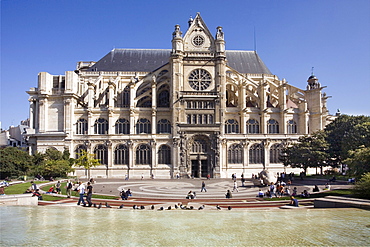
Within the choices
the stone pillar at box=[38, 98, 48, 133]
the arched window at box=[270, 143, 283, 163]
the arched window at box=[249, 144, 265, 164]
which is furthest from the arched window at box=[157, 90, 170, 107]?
the arched window at box=[270, 143, 283, 163]

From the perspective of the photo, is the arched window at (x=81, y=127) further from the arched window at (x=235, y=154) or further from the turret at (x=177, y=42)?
the arched window at (x=235, y=154)

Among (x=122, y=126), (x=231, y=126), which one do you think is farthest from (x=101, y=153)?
(x=231, y=126)

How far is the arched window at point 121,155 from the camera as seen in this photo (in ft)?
182

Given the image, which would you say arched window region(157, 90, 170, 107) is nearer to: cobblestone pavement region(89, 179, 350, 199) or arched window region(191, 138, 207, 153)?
arched window region(191, 138, 207, 153)

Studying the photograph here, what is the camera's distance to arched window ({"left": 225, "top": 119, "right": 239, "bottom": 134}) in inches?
2315

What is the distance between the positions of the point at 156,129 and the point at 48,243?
145 feet

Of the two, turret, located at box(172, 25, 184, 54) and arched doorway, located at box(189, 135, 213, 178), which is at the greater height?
turret, located at box(172, 25, 184, 54)

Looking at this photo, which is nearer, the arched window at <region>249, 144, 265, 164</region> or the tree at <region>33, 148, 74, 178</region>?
the tree at <region>33, 148, 74, 178</region>

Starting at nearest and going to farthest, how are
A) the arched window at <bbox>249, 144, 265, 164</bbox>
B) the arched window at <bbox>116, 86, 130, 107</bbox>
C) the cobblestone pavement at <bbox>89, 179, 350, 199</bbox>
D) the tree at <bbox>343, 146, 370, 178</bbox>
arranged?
the tree at <bbox>343, 146, 370, 178</bbox> < the cobblestone pavement at <bbox>89, 179, 350, 199</bbox> < the arched window at <bbox>249, 144, 265, 164</bbox> < the arched window at <bbox>116, 86, 130, 107</bbox>

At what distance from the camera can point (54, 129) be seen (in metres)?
56.2

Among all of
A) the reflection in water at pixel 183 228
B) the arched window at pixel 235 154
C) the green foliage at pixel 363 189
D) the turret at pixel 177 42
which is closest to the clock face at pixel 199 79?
the turret at pixel 177 42

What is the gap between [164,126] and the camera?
57.8 m

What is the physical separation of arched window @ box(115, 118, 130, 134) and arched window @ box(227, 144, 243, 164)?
1933 cm

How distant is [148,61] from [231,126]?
27.1 meters
